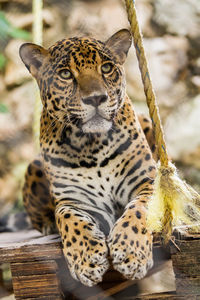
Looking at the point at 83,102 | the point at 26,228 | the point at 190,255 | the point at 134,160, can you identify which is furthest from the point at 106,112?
the point at 26,228

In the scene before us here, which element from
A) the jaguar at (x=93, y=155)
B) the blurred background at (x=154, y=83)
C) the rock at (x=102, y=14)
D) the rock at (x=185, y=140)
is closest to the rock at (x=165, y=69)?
the blurred background at (x=154, y=83)

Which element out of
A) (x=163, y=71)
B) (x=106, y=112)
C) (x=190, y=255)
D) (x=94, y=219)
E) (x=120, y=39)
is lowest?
(x=190, y=255)

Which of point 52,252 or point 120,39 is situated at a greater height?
point 120,39

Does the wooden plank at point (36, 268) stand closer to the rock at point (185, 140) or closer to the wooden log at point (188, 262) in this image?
the wooden log at point (188, 262)

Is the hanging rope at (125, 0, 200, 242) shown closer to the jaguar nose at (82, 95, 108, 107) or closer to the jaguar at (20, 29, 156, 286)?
the jaguar at (20, 29, 156, 286)

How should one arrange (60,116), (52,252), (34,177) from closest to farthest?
(52,252), (60,116), (34,177)

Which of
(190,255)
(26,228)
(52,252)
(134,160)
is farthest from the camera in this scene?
(26,228)

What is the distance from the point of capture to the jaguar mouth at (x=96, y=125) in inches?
65.8

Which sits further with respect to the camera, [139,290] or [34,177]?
[34,177]

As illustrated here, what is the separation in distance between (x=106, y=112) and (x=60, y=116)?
8.1 inches

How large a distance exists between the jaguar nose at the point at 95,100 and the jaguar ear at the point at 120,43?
11.0 inches

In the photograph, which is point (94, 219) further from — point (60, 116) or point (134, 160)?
point (60, 116)

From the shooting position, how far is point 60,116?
1762 mm

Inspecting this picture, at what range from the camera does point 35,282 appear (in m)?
1.63
